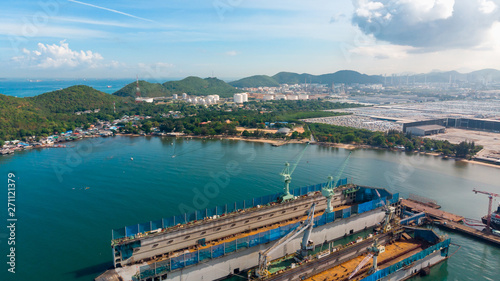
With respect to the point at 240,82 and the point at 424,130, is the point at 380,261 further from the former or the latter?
the point at 240,82

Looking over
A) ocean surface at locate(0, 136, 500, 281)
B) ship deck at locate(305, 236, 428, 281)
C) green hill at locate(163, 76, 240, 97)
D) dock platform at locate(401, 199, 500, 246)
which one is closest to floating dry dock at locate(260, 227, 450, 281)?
ship deck at locate(305, 236, 428, 281)

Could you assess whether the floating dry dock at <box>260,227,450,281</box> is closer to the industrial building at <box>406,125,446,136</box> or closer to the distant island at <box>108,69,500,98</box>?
the industrial building at <box>406,125,446,136</box>

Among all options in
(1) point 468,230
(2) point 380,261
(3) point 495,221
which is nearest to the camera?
(2) point 380,261

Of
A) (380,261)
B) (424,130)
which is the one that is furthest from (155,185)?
(424,130)

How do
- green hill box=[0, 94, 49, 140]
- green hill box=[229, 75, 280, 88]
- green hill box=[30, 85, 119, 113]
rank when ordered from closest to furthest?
green hill box=[0, 94, 49, 140]
green hill box=[30, 85, 119, 113]
green hill box=[229, 75, 280, 88]

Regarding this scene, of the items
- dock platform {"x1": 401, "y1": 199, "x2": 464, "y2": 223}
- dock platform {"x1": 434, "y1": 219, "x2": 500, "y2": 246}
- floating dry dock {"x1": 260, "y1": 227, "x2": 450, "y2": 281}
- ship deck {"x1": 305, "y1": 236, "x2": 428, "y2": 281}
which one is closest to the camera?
floating dry dock {"x1": 260, "y1": 227, "x2": 450, "y2": 281}

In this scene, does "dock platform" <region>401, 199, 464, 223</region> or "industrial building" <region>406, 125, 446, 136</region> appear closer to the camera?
"dock platform" <region>401, 199, 464, 223</region>

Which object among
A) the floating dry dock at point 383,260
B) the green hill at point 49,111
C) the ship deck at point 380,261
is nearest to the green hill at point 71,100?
the green hill at point 49,111

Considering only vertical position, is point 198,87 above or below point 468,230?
above
